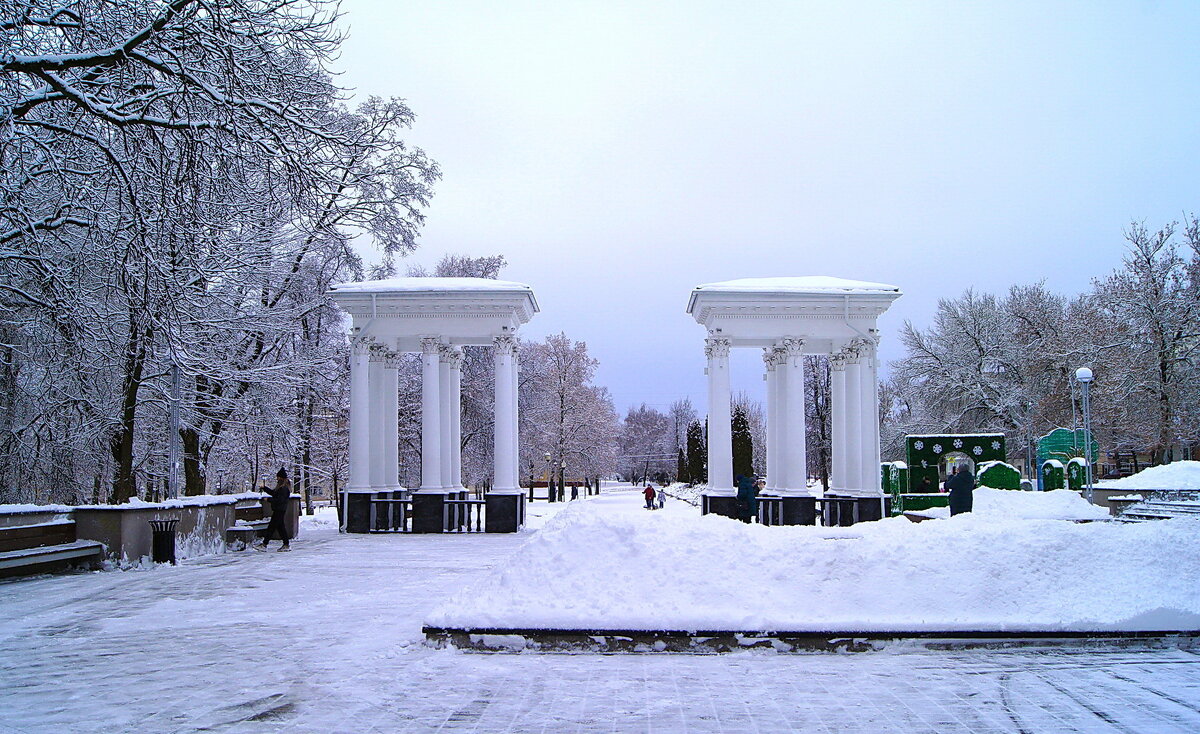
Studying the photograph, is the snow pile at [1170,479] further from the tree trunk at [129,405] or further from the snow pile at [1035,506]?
the tree trunk at [129,405]

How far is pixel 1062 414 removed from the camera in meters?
43.4

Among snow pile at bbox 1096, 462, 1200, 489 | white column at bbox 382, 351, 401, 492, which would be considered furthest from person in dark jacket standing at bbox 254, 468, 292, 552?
snow pile at bbox 1096, 462, 1200, 489

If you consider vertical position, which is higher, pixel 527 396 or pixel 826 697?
pixel 527 396

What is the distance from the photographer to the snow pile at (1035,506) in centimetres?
1958

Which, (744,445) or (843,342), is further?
(744,445)

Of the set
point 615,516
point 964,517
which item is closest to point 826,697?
point 615,516

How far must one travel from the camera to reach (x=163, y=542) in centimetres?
1630

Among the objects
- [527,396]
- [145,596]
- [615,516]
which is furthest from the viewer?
[527,396]

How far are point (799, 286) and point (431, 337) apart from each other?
1144cm

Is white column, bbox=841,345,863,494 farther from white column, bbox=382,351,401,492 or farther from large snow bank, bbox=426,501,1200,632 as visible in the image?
large snow bank, bbox=426,501,1200,632

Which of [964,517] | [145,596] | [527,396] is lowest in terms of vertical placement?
[145,596]

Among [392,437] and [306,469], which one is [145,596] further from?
[306,469]

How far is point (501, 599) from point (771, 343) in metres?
19.5

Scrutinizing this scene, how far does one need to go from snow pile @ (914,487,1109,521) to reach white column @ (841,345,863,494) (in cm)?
266
